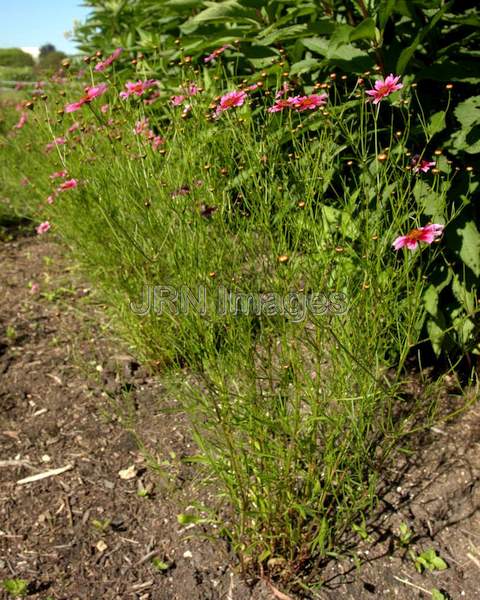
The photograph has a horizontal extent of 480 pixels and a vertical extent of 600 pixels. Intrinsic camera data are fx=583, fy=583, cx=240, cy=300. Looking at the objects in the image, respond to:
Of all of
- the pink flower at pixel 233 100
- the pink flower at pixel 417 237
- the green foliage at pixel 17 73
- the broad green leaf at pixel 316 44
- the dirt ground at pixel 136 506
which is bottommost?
the dirt ground at pixel 136 506

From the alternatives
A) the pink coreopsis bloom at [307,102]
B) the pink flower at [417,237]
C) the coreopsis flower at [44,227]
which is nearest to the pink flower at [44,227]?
the coreopsis flower at [44,227]

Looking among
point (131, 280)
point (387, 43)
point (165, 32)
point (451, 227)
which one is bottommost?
point (131, 280)

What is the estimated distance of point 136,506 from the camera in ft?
6.86

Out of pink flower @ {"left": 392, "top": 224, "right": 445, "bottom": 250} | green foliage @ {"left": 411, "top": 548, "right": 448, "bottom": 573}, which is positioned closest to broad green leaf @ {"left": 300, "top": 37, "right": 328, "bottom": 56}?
pink flower @ {"left": 392, "top": 224, "right": 445, "bottom": 250}

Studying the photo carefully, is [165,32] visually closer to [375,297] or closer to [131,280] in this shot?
[131,280]

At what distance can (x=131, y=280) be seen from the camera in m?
2.54

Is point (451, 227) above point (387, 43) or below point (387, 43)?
below

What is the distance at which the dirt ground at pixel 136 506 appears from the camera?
1775mm

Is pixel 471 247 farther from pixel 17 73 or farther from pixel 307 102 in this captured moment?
pixel 17 73

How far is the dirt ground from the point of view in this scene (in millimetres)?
1775

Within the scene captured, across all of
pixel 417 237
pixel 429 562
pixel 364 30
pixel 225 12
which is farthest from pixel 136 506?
pixel 225 12

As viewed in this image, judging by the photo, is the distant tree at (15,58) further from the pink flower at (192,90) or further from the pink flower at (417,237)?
the pink flower at (417,237)

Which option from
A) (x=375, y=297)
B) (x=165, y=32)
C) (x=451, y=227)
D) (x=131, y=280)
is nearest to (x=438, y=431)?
(x=451, y=227)

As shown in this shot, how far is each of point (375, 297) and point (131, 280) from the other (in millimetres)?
1325
